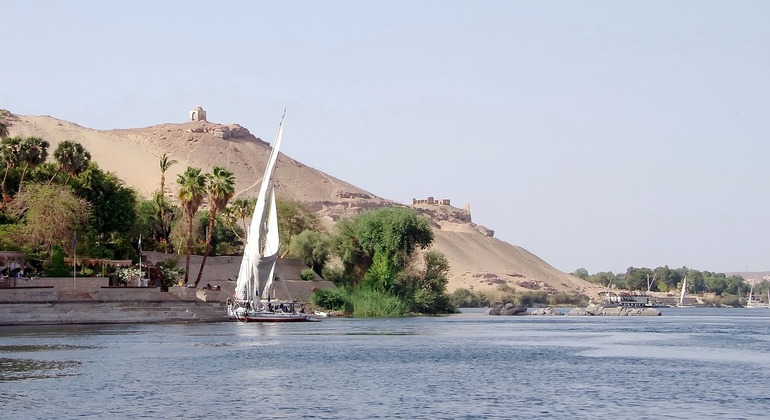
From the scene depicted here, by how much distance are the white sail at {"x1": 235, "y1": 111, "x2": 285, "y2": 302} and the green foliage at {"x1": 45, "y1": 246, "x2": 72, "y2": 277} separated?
10150mm

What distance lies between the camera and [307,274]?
8144cm

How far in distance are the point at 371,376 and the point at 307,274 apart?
5006 cm

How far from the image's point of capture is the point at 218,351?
40.4 metres

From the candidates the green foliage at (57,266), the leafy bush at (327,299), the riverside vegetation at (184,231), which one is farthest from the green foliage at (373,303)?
the green foliage at (57,266)

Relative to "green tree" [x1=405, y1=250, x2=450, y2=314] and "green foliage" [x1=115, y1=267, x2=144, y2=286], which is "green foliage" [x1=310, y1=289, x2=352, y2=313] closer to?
"green tree" [x1=405, y1=250, x2=450, y2=314]

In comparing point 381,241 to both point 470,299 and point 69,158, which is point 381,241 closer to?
point 69,158

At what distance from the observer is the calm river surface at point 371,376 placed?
957 inches

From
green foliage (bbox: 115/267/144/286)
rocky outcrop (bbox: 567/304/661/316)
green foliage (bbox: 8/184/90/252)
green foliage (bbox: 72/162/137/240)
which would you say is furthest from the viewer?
rocky outcrop (bbox: 567/304/661/316)

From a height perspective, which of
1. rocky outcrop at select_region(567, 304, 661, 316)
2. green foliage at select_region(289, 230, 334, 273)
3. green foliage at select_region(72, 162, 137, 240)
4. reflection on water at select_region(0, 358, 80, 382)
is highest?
green foliage at select_region(72, 162, 137, 240)

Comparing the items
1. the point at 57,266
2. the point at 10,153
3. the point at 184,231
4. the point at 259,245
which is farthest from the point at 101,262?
the point at 184,231

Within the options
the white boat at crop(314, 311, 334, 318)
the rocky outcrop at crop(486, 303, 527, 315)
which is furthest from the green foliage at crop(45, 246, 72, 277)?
the rocky outcrop at crop(486, 303, 527, 315)

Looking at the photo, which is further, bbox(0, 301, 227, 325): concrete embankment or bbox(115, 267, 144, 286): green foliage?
bbox(115, 267, 144, 286): green foliage

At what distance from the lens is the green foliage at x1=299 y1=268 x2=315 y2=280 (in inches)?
3201

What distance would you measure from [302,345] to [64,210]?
2144 cm
